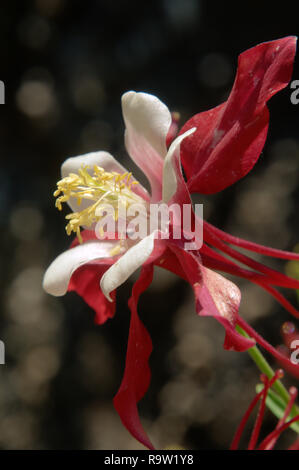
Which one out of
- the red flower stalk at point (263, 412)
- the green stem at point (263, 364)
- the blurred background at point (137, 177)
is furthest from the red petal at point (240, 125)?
the blurred background at point (137, 177)

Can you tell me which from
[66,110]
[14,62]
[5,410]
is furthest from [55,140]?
[5,410]

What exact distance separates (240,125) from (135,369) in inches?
19.1

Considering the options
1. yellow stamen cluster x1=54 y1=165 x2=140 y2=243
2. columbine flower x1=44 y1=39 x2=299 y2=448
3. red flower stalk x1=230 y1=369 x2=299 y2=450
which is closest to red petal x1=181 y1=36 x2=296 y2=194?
columbine flower x1=44 y1=39 x2=299 y2=448

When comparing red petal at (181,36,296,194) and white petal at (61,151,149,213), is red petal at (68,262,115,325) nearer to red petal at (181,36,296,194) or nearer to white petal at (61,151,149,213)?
white petal at (61,151,149,213)

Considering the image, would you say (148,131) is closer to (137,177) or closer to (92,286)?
(92,286)

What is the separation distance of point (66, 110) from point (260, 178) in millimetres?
1065

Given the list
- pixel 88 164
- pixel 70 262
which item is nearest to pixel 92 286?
pixel 70 262

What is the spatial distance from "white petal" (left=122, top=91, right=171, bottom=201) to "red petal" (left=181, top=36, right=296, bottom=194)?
0.20 ft

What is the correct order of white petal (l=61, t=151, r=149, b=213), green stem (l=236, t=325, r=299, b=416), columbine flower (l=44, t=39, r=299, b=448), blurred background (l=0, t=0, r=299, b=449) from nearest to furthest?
columbine flower (l=44, t=39, r=299, b=448)
green stem (l=236, t=325, r=299, b=416)
white petal (l=61, t=151, r=149, b=213)
blurred background (l=0, t=0, r=299, b=449)

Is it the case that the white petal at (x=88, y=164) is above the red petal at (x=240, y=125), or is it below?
below

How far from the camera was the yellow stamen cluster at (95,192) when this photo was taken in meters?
1.13

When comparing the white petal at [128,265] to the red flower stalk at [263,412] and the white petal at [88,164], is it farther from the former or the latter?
the red flower stalk at [263,412]

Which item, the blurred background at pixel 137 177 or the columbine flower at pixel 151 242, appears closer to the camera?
the columbine flower at pixel 151 242

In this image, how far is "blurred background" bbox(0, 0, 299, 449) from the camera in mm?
2578
